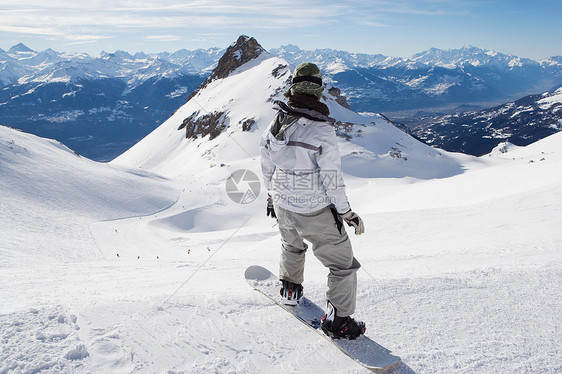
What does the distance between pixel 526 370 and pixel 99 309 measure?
13.6ft

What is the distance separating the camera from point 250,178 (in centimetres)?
3953

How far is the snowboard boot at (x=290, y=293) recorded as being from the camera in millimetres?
4067

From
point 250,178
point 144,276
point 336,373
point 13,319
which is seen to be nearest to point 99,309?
point 13,319

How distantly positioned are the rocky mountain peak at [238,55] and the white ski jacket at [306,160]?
343ft

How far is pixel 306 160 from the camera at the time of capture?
3.52m

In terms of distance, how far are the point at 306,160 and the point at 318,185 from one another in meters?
0.30

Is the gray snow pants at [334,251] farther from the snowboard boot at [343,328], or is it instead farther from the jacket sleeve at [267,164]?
the jacket sleeve at [267,164]

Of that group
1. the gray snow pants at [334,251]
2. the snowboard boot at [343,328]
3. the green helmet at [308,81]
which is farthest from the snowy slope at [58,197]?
the green helmet at [308,81]

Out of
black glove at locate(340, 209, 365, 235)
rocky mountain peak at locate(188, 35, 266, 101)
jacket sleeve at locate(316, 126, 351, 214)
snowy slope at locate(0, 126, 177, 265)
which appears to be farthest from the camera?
rocky mountain peak at locate(188, 35, 266, 101)

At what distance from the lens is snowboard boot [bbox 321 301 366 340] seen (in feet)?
11.5

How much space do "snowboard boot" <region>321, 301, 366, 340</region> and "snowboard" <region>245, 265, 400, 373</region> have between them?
4 centimetres

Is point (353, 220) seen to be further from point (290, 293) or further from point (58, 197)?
point (58, 197)

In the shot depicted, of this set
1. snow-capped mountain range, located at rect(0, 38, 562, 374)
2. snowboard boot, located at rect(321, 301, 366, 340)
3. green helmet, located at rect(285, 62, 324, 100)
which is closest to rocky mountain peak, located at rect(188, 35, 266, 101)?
snow-capped mountain range, located at rect(0, 38, 562, 374)

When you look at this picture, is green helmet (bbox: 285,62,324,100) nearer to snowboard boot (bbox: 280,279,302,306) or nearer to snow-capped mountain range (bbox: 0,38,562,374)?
snowboard boot (bbox: 280,279,302,306)
